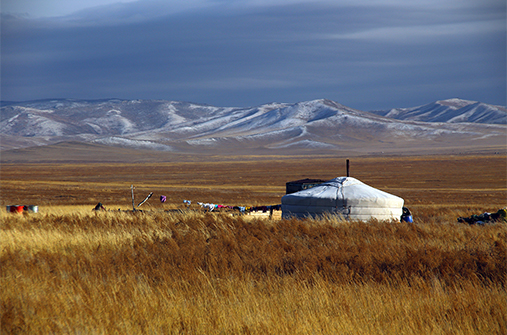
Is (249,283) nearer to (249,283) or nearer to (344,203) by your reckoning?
(249,283)

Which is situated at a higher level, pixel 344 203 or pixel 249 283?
pixel 249 283

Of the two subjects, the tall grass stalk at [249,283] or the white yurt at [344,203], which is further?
the white yurt at [344,203]

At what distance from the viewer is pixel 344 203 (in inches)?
637

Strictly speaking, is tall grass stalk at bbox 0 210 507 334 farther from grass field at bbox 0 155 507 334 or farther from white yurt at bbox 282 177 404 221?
white yurt at bbox 282 177 404 221

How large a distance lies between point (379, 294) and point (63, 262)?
4.45 metres

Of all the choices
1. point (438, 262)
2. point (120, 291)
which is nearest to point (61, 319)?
point (120, 291)

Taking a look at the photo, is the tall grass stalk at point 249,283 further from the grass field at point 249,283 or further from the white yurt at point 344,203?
the white yurt at point 344,203

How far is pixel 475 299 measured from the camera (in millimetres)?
5996

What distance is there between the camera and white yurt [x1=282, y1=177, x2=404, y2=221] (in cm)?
1617

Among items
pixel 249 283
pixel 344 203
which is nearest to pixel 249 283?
pixel 249 283

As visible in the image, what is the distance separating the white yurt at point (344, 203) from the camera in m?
16.2

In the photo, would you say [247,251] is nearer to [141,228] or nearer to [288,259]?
[288,259]

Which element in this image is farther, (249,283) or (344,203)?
(344,203)

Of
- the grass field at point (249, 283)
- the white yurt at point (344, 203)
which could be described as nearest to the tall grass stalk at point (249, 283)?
the grass field at point (249, 283)
